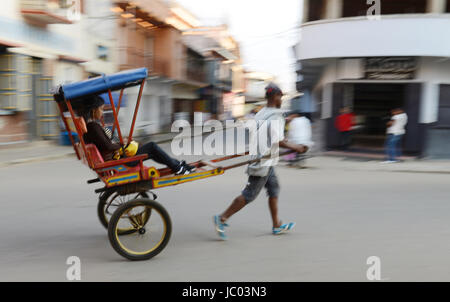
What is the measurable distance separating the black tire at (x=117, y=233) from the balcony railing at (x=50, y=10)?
13312 millimetres

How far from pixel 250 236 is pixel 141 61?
78.4ft

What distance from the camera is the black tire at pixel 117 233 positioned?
4.25 meters

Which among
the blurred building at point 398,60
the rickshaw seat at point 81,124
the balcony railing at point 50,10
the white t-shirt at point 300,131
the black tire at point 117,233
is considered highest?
the balcony railing at point 50,10

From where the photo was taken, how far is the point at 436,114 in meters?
14.5

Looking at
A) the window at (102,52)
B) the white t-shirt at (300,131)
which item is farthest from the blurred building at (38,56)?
the white t-shirt at (300,131)

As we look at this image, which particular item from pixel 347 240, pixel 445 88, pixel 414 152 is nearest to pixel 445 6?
pixel 445 88

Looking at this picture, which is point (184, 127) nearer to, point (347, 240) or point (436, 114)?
point (436, 114)

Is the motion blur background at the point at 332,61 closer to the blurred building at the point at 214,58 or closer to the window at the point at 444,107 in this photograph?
the window at the point at 444,107

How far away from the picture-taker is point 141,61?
27.6 m

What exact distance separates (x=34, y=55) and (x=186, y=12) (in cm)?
1949

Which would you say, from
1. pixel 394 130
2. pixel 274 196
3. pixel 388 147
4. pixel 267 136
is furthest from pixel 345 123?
pixel 267 136

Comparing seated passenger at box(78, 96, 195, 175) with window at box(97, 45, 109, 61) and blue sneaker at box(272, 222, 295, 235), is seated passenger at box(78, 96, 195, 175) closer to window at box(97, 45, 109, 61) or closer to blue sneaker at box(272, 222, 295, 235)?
blue sneaker at box(272, 222, 295, 235)

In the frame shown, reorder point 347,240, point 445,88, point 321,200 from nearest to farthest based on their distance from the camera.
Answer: point 347,240, point 321,200, point 445,88

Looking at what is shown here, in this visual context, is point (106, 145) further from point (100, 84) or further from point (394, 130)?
point (394, 130)
